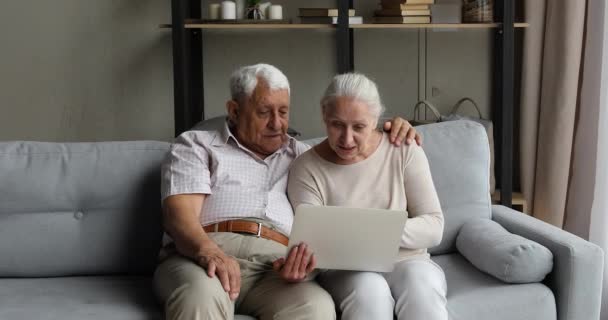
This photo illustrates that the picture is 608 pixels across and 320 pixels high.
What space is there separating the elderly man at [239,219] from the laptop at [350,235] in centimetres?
Answer: 4

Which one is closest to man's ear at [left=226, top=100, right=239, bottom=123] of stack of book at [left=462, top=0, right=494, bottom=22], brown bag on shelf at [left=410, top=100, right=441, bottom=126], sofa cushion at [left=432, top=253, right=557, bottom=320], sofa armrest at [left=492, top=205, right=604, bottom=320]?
sofa cushion at [left=432, top=253, right=557, bottom=320]

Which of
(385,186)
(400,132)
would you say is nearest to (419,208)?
(385,186)

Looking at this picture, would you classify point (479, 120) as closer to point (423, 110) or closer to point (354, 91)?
point (423, 110)

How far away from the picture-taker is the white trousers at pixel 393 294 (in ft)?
6.95

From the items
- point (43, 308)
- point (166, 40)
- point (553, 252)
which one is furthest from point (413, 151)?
point (166, 40)

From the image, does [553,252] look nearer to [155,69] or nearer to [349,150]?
[349,150]

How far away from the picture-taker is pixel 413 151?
7.80ft

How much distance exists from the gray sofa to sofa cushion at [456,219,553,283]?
0.03 m

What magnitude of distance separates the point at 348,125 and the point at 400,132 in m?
0.20

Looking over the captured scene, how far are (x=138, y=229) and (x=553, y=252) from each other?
122 centimetres

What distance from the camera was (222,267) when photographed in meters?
2.16

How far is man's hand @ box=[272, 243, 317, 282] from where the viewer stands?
2129mm

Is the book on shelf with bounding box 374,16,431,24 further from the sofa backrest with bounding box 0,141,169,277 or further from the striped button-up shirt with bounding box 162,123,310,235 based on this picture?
the sofa backrest with bounding box 0,141,169,277

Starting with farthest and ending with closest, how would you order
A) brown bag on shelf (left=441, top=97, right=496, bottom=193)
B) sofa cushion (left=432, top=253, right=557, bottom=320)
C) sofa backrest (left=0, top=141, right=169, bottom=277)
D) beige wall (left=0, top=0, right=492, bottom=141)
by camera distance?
1. beige wall (left=0, top=0, right=492, bottom=141)
2. brown bag on shelf (left=441, top=97, right=496, bottom=193)
3. sofa backrest (left=0, top=141, right=169, bottom=277)
4. sofa cushion (left=432, top=253, right=557, bottom=320)
